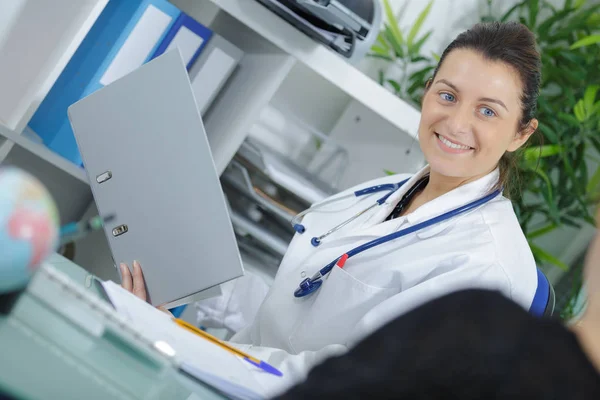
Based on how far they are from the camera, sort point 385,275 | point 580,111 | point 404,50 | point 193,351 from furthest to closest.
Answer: point 404,50 < point 580,111 < point 385,275 < point 193,351

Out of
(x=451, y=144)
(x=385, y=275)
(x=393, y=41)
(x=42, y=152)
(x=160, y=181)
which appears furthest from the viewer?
(x=393, y=41)

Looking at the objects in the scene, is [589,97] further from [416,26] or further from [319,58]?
[319,58]

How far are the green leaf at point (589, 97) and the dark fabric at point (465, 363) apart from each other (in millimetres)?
1827

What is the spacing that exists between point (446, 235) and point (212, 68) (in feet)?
2.56

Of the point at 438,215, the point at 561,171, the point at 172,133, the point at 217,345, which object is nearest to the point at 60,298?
the point at 217,345

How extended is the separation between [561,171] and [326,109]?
894 mm

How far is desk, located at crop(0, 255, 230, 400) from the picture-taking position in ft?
1.62

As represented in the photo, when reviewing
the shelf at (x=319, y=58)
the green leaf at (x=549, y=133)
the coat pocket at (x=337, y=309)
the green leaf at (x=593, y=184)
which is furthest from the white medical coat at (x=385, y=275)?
the green leaf at (x=593, y=184)

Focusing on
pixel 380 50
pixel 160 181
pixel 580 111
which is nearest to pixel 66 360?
pixel 160 181

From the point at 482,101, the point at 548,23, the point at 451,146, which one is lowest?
the point at 451,146

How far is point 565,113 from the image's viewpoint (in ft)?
7.09

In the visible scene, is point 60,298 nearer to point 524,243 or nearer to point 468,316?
point 468,316

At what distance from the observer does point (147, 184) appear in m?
1.15

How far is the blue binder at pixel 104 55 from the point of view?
155 centimetres
